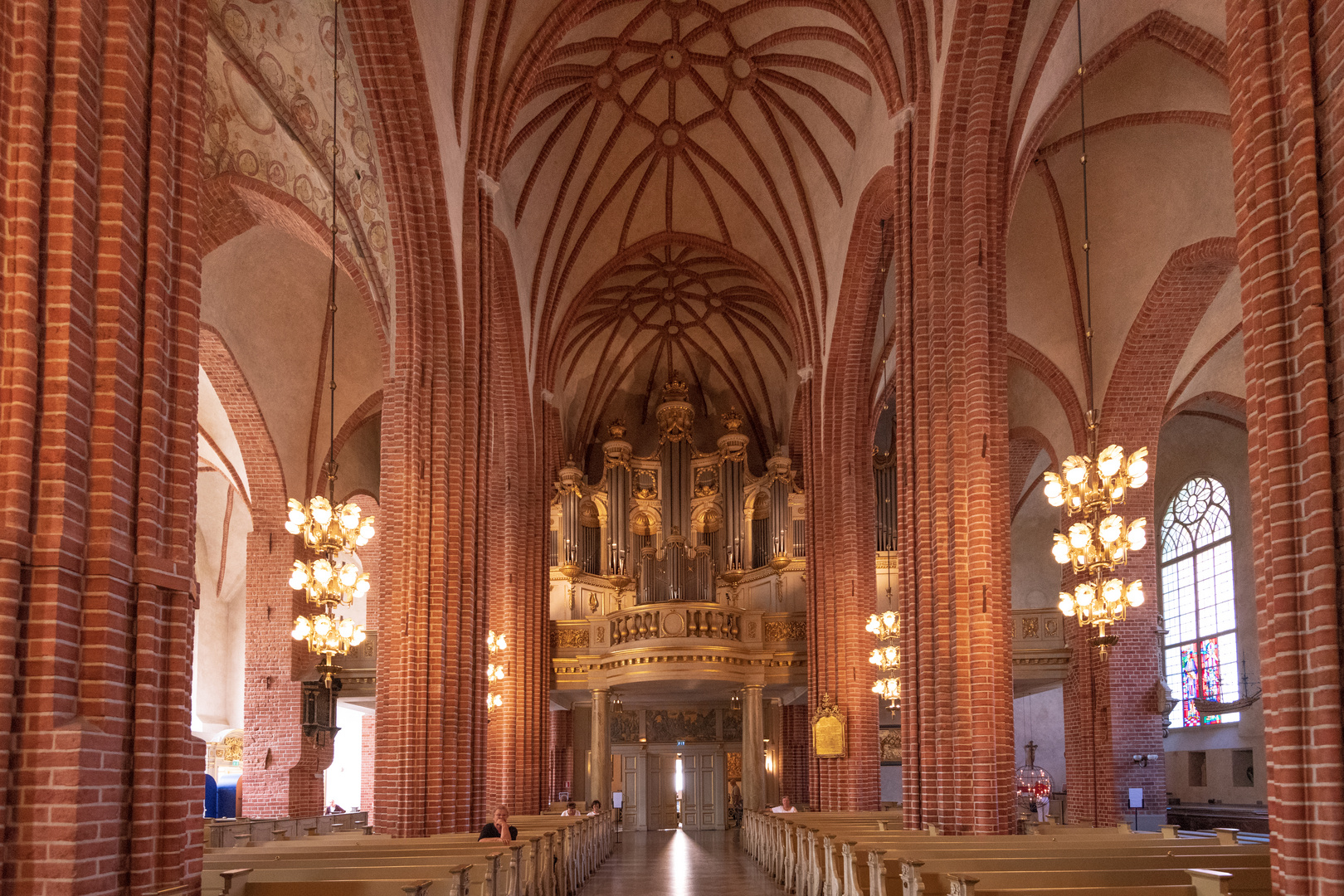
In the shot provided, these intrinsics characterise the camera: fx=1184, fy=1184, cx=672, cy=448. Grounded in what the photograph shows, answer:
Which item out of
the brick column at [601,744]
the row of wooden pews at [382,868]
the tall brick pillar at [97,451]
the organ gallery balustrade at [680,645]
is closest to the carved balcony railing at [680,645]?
the organ gallery balustrade at [680,645]

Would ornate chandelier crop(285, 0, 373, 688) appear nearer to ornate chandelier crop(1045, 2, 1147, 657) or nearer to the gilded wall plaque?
ornate chandelier crop(1045, 2, 1147, 657)

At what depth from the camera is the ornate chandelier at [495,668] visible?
2202cm

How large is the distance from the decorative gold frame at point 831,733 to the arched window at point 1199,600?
8.04 metres

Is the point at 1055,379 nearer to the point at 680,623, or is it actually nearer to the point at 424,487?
the point at 680,623

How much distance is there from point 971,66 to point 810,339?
11.2 meters

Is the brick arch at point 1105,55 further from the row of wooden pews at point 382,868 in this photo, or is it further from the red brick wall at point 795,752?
the red brick wall at point 795,752

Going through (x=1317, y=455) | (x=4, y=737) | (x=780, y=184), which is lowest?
(x=4, y=737)

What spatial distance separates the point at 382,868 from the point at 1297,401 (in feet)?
22.1

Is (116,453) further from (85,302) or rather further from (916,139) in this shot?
(916,139)

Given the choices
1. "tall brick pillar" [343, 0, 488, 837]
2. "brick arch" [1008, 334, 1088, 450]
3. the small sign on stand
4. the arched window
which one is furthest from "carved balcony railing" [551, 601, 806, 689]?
"tall brick pillar" [343, 0, 488, 837]

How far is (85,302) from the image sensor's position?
5.71m

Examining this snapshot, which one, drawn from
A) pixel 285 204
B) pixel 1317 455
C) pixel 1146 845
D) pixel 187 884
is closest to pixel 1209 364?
pixel 1146 845

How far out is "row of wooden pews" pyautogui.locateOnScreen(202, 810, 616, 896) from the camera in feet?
26.2

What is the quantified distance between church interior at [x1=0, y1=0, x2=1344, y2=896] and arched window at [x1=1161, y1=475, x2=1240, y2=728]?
0.43 ft
